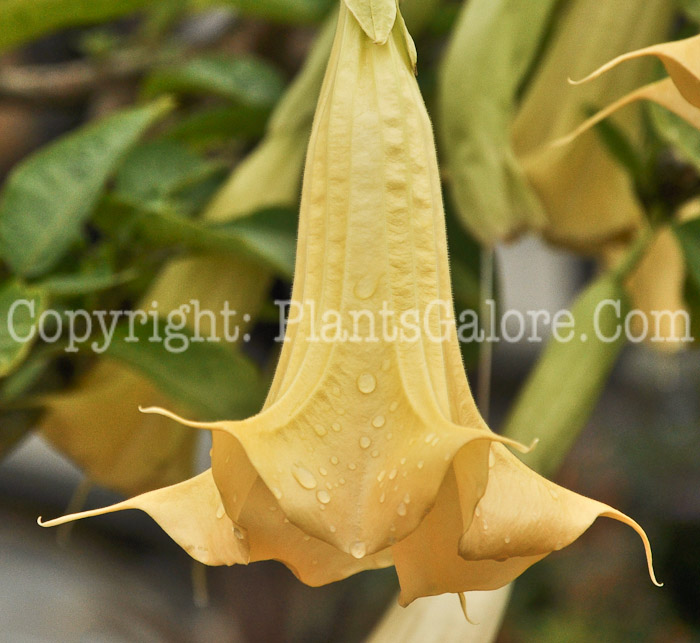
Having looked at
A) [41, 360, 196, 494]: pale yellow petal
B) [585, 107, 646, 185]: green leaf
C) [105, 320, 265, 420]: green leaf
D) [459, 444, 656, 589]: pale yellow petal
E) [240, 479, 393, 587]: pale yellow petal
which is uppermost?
[585, 107, 646, 185]: green leaf

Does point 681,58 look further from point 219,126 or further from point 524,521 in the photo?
point 219,126

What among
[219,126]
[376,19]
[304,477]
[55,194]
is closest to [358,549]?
[304,477]

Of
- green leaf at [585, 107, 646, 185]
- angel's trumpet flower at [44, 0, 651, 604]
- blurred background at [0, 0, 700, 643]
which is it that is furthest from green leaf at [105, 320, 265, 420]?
green leaf at [585, 107, 646, 185]

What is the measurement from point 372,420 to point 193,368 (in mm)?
193

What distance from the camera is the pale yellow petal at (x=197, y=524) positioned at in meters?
0.25

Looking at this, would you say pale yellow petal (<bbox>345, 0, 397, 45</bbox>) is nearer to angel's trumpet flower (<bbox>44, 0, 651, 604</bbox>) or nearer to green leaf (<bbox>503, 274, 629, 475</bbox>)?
angel's trumpet flower (<bbox>44, 0, 651, 604</bbox>)

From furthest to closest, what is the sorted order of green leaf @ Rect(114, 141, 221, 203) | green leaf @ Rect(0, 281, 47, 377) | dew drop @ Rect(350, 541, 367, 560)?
green leaf @ Rect(114, 141, 221, 203) < green leaf @ Rect(0, 281, 47, 377) < dew drop @ Rect(350, 541, 367, 560)

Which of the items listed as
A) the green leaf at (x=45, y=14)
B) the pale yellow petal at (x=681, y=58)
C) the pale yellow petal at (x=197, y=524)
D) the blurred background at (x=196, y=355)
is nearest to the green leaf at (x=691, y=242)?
the blurred background at (x=196, y=355)

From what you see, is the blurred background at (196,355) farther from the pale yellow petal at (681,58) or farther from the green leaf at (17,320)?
the pale yellow petal at (681,58)

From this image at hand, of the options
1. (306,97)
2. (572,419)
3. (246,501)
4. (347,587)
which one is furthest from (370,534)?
(347,587)

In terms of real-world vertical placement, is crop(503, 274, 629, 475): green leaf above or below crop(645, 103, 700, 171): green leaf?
below

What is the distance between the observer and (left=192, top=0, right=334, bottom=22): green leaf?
22.4 inches

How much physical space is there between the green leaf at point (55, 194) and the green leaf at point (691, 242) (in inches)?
12.4

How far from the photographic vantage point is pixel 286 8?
1.88ft
